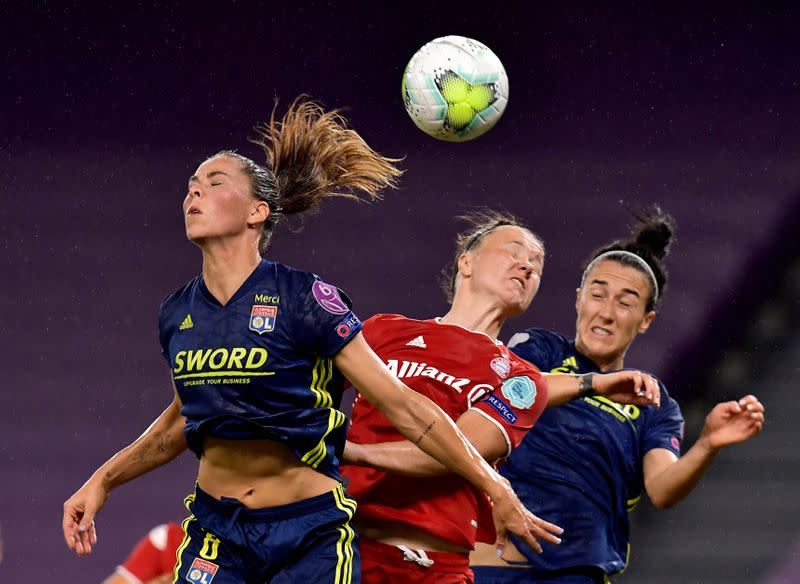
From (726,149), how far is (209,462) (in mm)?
5116

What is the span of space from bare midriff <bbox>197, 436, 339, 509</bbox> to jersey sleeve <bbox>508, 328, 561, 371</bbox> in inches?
60.2

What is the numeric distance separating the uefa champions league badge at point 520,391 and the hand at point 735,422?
513mm

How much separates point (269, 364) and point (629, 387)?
1.06m

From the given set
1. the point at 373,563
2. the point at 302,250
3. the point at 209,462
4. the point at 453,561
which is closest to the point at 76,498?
the point at 209,462

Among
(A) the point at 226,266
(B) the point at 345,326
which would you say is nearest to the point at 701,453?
(B) the point at 345,326

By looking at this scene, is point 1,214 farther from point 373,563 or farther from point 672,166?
point 373,563

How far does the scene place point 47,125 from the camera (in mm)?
7086

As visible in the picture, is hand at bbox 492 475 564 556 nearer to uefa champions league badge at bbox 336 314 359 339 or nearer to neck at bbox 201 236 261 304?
uefa champions league badge at bbox 336 314 359 339

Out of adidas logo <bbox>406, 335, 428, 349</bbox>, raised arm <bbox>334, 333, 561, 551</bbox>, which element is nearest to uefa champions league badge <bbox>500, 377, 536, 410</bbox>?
adidas logo <bbox>406, 335, 428, 349</bbox>

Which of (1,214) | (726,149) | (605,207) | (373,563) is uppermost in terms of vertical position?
(726,149)

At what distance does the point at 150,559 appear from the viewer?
3652mm

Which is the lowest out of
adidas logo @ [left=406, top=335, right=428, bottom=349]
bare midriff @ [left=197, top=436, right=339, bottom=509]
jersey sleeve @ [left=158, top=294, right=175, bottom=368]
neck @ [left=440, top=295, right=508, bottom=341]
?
bare midriff @ [left=197, top=436, right=339, bottom=509]

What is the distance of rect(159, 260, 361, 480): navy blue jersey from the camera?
277 centimetres

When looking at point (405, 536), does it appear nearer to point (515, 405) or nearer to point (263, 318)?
point (515, 405)
